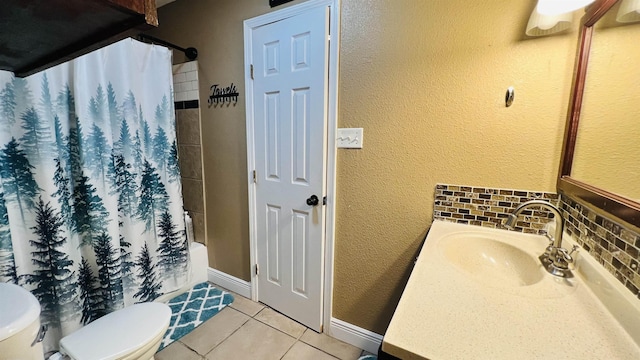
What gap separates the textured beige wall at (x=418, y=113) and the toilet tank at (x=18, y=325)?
1.32m

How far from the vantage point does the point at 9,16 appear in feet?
1.62

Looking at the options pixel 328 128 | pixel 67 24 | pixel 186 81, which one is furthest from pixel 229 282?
Answer: pixel 67 24

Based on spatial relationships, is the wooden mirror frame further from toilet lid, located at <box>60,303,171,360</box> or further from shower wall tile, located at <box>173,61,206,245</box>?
shower wall tile, located at <box>173,61,206,245</box>

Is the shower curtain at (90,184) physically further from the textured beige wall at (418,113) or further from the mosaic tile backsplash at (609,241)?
the mosaic tile backsplash at (609,241)

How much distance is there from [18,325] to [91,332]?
0.45 m

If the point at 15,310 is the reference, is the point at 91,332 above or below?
below

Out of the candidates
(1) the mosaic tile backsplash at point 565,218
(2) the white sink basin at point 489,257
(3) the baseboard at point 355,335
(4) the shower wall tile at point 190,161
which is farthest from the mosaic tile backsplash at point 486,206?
(4) the shower wall tile at point 190,161

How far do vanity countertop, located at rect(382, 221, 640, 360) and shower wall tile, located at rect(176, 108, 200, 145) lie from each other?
1.99m

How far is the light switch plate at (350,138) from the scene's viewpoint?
1.44 metres

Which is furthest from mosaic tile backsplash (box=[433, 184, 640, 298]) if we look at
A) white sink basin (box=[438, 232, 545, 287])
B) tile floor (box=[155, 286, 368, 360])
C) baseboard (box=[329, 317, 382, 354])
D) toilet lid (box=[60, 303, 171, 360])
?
toilet lid (box=[60, 303, 171, 360])

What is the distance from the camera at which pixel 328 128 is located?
1514mm

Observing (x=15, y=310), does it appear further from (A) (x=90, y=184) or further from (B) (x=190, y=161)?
(B) (x=190, y=161)

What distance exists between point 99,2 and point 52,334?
189 centimetres

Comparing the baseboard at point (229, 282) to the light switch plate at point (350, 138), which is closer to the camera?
the light switch plate at point (350, 138)
